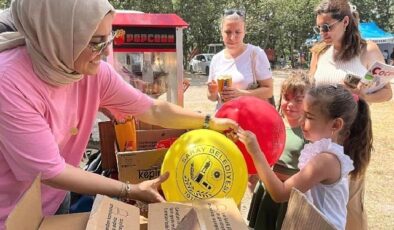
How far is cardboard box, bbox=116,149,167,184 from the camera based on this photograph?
94.1 inches

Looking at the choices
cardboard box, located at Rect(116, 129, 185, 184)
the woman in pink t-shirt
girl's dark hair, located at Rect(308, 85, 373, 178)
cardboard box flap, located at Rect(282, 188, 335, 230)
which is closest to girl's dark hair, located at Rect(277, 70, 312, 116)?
girl's dark hair, located at Rect(308, 85, 373, 178)

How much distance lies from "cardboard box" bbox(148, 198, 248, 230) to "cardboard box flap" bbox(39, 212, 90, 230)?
19 centimetres

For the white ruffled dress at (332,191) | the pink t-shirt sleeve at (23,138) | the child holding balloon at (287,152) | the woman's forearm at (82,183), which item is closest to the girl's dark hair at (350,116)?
the white ruffled dress at (332,191)

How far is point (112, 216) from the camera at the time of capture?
1.22 m

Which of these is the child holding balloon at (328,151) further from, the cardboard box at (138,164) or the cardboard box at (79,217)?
the cardboard box at (79,217)

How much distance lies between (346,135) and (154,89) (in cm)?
290

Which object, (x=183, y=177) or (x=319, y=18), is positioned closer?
(x=183, y=177)

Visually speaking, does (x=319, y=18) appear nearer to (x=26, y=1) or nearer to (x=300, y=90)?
(x=300, y=90)

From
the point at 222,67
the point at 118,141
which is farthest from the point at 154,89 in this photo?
the point at 118,141

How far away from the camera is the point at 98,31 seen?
4.99 ft

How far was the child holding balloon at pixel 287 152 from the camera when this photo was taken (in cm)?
257

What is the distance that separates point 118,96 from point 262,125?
0.84 m

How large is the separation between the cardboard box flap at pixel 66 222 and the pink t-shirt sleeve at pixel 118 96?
72 cm

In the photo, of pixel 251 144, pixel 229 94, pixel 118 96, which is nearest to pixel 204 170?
pixel 251 144
